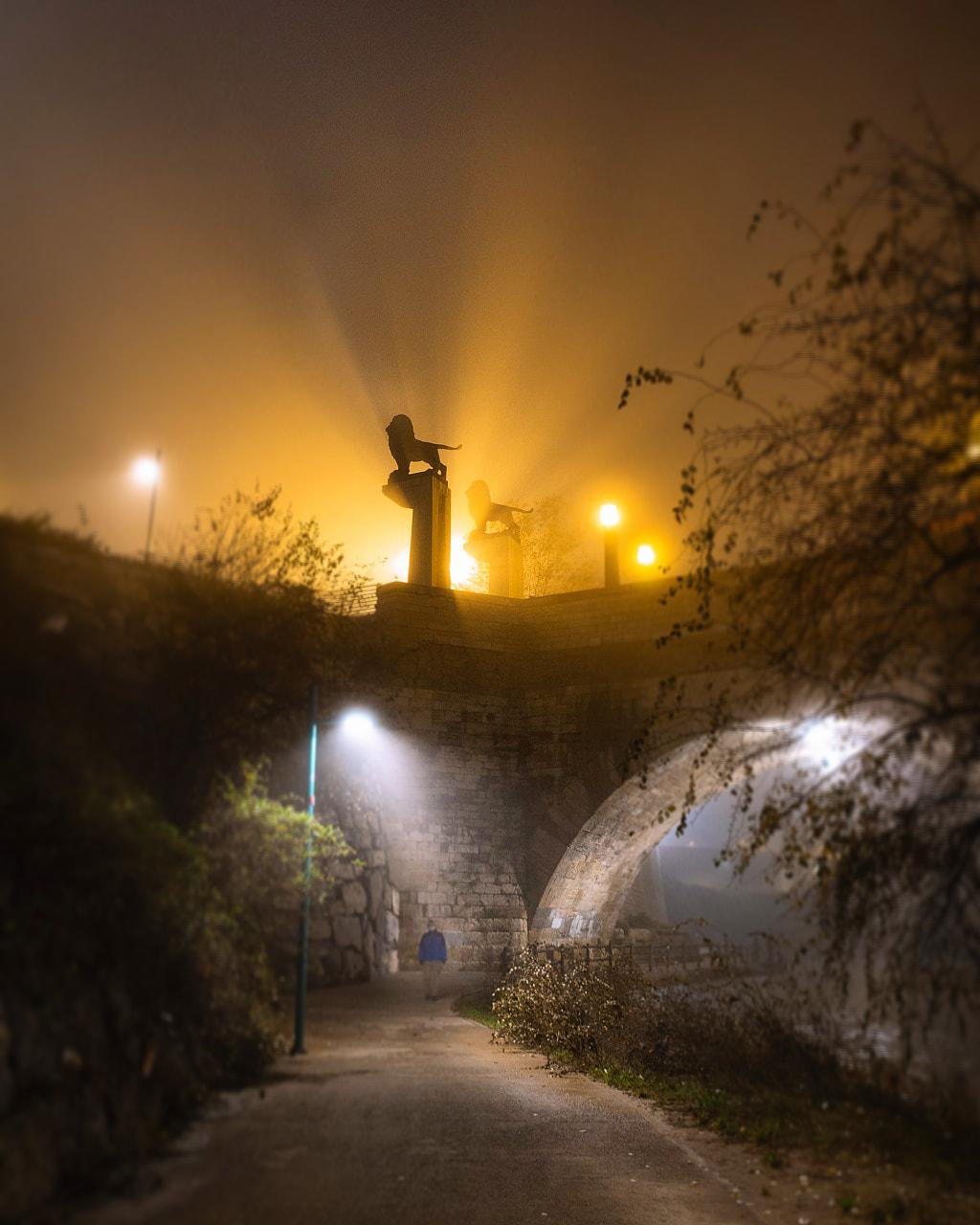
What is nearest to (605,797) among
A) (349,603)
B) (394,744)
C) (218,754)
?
(394,744)

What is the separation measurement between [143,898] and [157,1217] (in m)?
1.42

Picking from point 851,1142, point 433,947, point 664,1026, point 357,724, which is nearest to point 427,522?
point 664,1026

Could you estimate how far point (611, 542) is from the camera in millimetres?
16625

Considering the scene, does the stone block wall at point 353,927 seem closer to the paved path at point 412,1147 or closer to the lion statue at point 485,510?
the paved path at point 412,1147

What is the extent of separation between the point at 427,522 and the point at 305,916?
11363mm

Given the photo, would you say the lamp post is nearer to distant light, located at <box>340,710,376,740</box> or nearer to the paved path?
distant light, located at <box>340,710,376,740</box>

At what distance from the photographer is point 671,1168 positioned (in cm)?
799

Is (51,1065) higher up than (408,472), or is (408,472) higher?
(408,472)

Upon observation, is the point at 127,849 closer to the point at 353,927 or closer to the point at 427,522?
the point at 353,927

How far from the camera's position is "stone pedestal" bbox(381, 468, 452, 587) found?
54.9 ft

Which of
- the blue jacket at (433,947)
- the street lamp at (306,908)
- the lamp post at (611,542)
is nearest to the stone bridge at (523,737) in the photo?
the lamp post at (611,542)

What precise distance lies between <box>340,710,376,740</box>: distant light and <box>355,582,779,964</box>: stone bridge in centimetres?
492

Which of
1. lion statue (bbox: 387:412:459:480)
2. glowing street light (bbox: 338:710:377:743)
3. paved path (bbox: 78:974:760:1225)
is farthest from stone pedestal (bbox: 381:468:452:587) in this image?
paved path (bbox: 78:974:760:1225)

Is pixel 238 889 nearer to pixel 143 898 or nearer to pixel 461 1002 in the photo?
pixel 143 898
